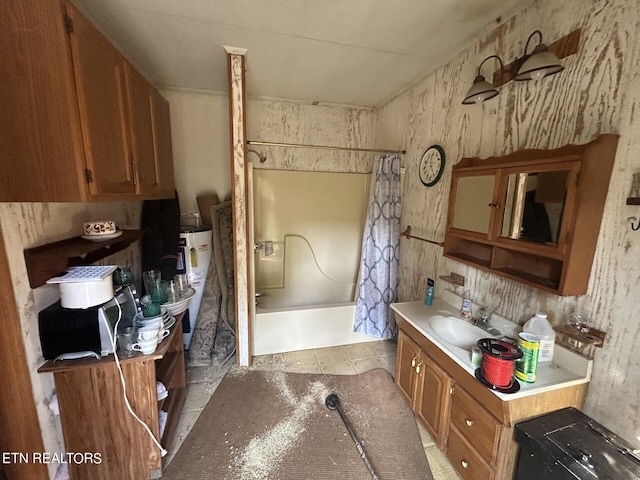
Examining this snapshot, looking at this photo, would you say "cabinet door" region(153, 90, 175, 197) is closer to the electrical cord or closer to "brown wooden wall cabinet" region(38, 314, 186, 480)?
the electrical cord

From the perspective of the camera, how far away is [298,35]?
5.44 ft

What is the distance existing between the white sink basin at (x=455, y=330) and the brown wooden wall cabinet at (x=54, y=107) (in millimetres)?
1910

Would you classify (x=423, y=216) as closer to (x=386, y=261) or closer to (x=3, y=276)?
(x=386, y=261)

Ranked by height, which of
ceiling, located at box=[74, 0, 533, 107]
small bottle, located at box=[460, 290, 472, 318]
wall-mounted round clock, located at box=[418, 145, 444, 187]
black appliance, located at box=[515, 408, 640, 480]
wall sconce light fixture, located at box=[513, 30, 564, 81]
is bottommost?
black appliance, located at box=[515, 408, 640, 480]

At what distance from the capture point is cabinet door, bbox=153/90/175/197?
6.24ft

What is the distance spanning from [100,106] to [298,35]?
117 centimetres

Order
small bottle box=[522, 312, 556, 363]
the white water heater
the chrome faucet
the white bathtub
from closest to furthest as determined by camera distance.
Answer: small bottle box=[522, 312, 556, 363] → the chrome faucet → the white water heater → the white bathtub

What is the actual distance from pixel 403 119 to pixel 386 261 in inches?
52.1

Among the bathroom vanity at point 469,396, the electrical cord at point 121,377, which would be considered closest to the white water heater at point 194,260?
the electrical cord at point 121,377

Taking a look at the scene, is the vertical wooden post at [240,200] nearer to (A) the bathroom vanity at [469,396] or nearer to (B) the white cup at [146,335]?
(B) the white cup at [146,335]

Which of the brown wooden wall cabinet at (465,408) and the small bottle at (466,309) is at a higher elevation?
the small bottle at (466,309)

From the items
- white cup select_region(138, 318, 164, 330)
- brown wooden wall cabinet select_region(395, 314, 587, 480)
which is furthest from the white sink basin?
white cup select_region(138, 318, 164, 330)

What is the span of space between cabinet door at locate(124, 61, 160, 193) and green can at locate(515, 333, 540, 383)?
2.10 metres

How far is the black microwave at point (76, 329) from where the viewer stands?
115 centimetres
